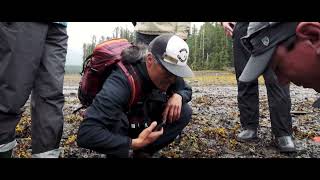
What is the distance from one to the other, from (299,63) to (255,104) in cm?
268

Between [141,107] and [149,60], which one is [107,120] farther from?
[149,60]

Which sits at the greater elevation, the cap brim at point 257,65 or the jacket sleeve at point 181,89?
the cap brim at point 257,65

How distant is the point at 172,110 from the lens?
10.5ft

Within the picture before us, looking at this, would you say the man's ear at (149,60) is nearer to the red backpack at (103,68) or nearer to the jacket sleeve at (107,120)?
the red backpack at (103,68)

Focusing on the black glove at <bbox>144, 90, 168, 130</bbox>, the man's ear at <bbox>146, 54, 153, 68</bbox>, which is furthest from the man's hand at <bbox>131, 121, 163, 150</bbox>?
the man's ear at <bbox>146, 54, 153, 68</bbox>

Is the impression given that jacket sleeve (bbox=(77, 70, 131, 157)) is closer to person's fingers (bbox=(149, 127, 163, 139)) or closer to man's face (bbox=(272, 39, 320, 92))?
person's fingers (bbox=(149, 127, 163, 139))

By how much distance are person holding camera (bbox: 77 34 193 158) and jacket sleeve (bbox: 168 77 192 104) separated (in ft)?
0.39

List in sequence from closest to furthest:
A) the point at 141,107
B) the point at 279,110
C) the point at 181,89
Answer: the point at 141,107 → the point at 181,89 → the point at 279,110

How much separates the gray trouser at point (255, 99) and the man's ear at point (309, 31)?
2330 millimetres

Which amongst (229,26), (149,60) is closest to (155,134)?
(149,60)

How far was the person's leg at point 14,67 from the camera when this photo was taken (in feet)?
8.73

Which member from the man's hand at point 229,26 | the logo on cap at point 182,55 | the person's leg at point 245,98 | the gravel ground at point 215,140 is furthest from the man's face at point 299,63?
the man's hand at point 229,26
